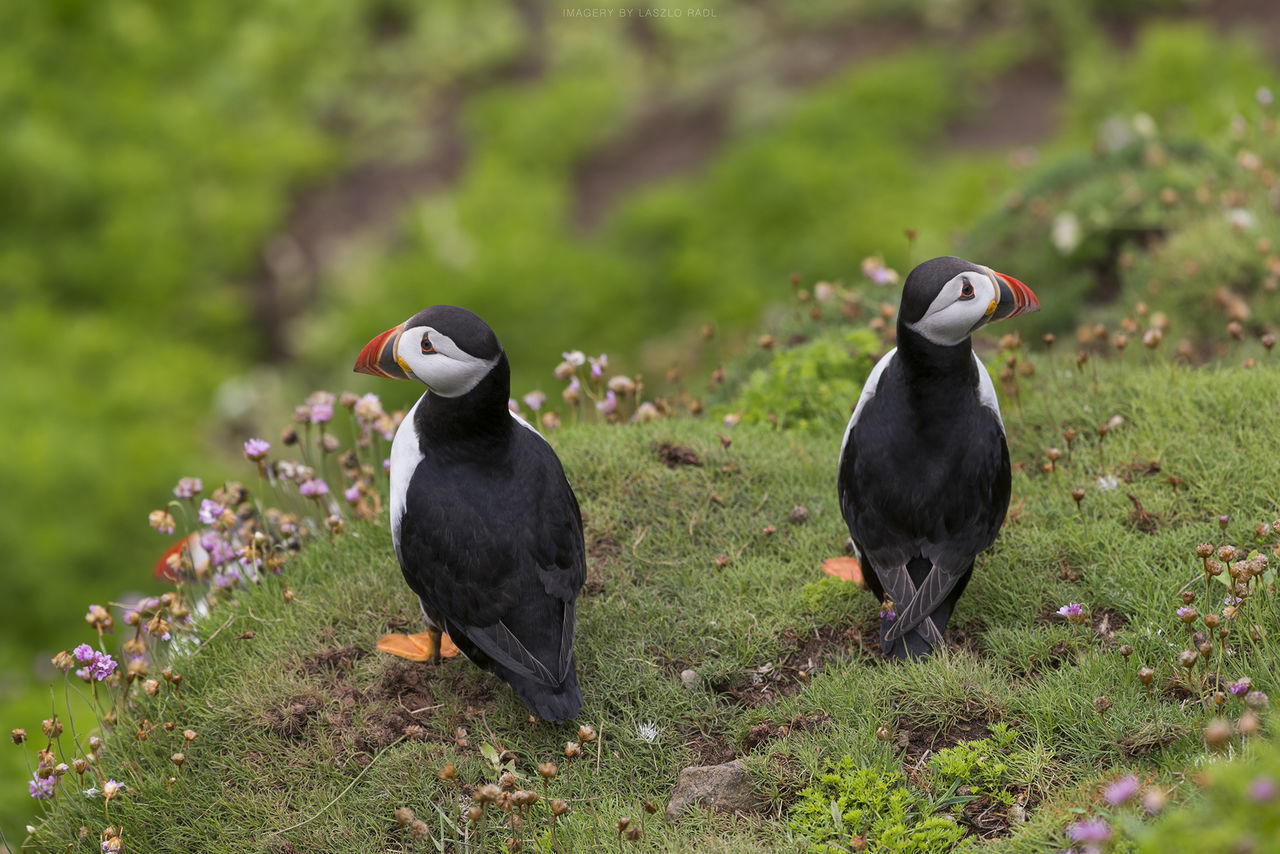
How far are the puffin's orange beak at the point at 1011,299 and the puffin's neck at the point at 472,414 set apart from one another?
1512 mm

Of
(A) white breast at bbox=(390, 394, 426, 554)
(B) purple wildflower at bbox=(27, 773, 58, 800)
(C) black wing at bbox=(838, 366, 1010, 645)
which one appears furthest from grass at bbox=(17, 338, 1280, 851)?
(A) white breast at bbox=(390, 394, 426, 554)

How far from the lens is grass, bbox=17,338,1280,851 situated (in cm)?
334

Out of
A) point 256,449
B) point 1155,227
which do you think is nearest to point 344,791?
point 256,449

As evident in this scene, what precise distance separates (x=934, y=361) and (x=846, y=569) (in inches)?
34.0

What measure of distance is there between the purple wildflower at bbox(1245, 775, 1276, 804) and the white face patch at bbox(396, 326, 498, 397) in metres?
2.38

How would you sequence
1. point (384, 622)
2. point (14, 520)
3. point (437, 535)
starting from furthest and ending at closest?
1. point (14, 520)
2. point (384, 622)
3. point (437, 535)

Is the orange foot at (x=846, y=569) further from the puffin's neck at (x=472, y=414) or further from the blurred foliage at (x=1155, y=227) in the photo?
the blurred foliage at (x=1155, y=227)

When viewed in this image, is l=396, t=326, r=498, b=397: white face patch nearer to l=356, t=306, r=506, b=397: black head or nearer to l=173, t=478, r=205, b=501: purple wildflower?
l=356, t=306, r=506, b=397: black head

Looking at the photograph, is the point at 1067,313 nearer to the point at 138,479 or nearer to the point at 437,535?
the point at 437,535

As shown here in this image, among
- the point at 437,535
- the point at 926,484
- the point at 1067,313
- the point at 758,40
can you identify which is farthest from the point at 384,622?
the point at 758,40

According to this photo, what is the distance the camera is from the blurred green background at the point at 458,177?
26.9 feet

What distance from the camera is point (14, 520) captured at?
7.73 m

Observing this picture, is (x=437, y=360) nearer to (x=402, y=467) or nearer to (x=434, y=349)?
(x=434, y=349)

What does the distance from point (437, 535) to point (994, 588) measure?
1904mm
